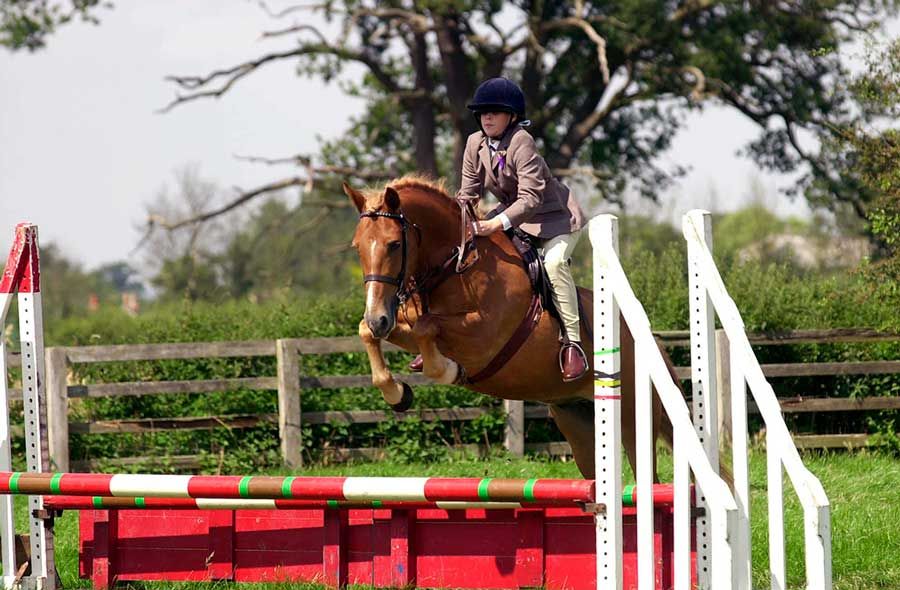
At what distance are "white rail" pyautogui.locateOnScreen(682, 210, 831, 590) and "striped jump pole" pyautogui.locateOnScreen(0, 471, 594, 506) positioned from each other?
604 mm

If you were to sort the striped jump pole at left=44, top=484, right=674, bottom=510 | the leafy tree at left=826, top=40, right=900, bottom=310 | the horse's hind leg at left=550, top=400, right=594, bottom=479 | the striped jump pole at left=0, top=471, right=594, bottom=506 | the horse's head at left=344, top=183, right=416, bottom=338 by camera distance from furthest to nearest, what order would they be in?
the leafy tree at left=826, top=40, right=900, bottom=310, the horse's hind leg at left=550, top=400, right=594, bottom=479, the striped jump pole at left=44, top=484, right=674, bottom=510, the horse's head at left=344, top=183, right=416, bottom=338, the striped jump pole at left=0, top=471, right=594, bottom=506

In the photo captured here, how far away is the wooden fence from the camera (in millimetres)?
10227

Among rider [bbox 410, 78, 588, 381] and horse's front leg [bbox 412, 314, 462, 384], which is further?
rider [bbox 410, 78, 588, 381]

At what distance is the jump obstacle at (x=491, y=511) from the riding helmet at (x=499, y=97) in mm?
1079

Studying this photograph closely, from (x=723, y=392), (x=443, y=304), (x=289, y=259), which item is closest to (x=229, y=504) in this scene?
(x=443, y=304)

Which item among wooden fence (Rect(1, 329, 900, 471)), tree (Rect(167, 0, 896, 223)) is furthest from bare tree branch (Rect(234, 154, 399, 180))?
wooden fence (Rect(1, 329, 900, 471))

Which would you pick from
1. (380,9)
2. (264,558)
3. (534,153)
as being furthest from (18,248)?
(380,9)

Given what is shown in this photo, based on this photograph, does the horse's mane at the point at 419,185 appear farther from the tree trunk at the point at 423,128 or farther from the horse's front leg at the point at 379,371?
the tree trunk at the point at 423,128

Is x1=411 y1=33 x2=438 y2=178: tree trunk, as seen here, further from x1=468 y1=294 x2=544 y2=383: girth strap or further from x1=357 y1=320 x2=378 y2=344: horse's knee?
x1=357 y1=320 x2=378 y2=344: horse's knee

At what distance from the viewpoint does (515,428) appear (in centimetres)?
1035

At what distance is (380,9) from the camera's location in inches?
801

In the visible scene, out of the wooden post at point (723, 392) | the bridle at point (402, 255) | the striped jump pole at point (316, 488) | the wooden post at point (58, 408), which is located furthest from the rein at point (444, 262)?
the wooden post at point (58, 408)

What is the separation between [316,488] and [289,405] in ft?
18.1

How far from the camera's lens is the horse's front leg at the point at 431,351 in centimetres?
524
